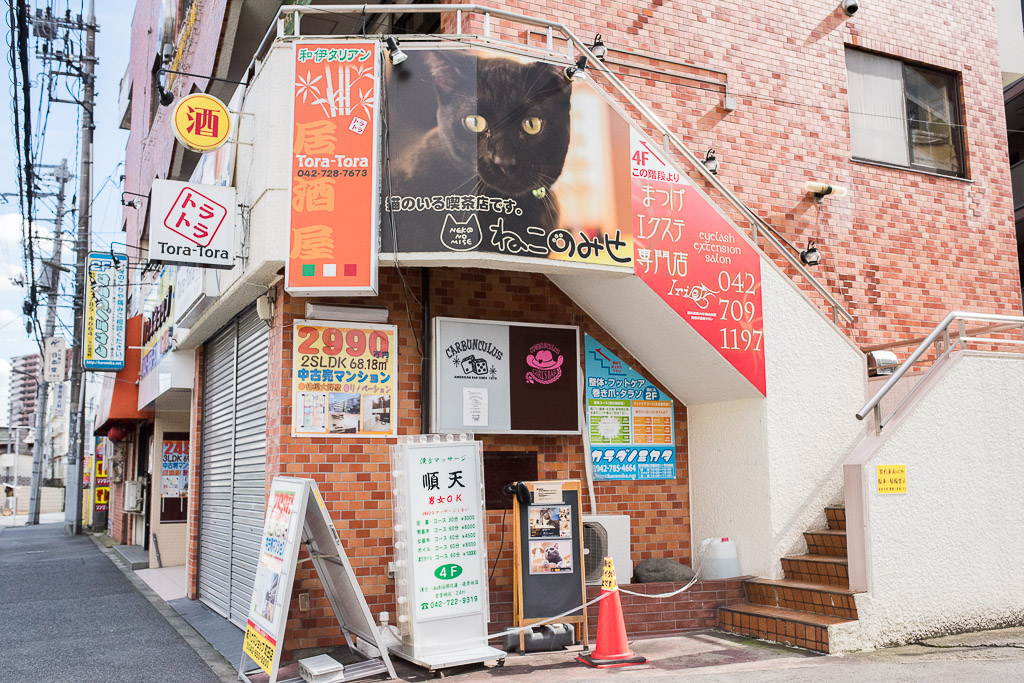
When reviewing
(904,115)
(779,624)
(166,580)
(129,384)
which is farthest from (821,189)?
(129,384)

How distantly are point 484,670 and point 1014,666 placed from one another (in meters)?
4.12

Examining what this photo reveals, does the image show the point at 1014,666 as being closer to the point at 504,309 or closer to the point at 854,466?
the point at 854,466

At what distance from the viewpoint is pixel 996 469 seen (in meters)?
8.15

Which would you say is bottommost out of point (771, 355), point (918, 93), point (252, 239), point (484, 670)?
point (484, 670)

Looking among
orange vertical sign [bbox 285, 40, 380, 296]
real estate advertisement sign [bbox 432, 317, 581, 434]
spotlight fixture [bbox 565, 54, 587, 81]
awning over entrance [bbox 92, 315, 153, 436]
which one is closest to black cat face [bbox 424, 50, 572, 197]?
spotlight fixture [bbox 565, 54, 587, 81]

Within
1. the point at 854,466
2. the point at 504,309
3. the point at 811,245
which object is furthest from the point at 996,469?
the point at 504,309

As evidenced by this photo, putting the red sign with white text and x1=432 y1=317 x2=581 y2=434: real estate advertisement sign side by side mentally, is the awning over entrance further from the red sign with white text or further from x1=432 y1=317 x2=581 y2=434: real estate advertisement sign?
the red sign with white text

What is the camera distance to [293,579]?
21.5 feet

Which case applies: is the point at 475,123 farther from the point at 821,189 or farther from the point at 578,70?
the point at 821,189

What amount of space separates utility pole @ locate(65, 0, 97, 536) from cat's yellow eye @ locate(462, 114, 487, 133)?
2154 centimetres

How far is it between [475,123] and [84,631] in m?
7.07

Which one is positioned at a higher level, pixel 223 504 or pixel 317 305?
pixel 317 305

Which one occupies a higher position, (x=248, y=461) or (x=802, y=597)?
(x=248, y=461)

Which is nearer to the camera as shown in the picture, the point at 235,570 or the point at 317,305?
the point at 317,305
